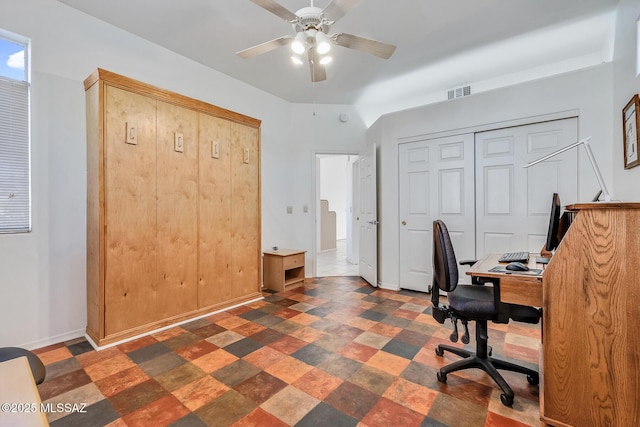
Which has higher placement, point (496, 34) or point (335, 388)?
point (496, 34)

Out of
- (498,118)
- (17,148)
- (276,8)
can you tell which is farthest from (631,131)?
(17,148)

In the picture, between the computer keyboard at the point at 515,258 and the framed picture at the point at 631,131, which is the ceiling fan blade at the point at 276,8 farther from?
the framed picture at the point at 631,131

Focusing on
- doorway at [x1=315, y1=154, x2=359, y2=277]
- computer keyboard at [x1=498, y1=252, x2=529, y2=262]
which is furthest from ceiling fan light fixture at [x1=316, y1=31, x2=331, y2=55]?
doorway at [x1=315, y1=154, x2=359, y2=277]

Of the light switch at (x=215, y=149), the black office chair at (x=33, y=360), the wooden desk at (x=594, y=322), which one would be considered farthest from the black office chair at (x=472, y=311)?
the light switch at (x=215, y=149)

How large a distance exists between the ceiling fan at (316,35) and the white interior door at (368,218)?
1.98 metres

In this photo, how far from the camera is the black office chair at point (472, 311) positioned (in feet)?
5.68

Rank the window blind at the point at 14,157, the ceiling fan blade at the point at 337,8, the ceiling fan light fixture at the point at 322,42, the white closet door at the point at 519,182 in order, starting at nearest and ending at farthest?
the ceiling fan blade at the point at 337,8 → the ceiling fan light fixture at the point at 322,42 → the window blind at the point at 14,157 → the white closet door at the point at 519,182

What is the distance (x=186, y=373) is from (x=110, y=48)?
3069 mm

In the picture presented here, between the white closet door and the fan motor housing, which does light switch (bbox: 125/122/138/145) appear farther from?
the white closet door

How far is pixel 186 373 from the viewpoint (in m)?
2.05

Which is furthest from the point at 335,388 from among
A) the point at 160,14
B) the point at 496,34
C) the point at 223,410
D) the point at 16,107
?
the point at 496,34

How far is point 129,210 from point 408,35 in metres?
3.23

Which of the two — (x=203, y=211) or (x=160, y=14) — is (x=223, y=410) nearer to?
(x=203, y=211)

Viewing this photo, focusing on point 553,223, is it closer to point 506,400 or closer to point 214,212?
point 506,400
